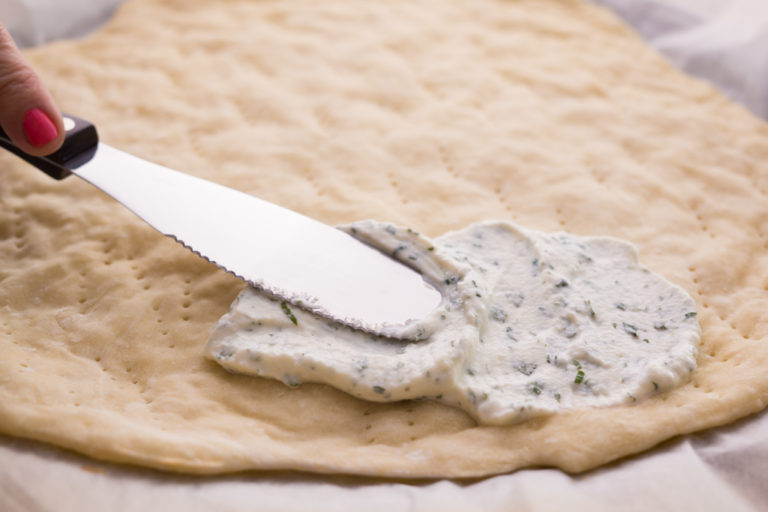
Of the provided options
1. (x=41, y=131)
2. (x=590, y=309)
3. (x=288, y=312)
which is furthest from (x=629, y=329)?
(x=41, y=131)

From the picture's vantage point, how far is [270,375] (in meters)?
1.13

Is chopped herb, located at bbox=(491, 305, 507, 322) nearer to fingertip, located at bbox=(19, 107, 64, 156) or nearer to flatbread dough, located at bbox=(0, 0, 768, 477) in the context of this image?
flatbread dough, located at bbox=(0, 0, 768, 477)

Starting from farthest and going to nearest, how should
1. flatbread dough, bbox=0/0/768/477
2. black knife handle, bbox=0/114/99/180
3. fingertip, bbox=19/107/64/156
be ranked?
1. black knife handle, bbox=0/114/99/180
2. fingertip, bbox=19/107/64/156
3. flatbread dough, bbox=0/0/768/477

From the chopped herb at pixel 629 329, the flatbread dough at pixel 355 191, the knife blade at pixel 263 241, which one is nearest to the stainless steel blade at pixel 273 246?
the knife blade at pixel 263 241

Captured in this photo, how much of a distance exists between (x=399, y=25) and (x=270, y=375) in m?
1.37

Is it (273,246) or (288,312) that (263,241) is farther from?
(288,312)

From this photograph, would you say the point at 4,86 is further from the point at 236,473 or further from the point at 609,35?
the point at 609,35

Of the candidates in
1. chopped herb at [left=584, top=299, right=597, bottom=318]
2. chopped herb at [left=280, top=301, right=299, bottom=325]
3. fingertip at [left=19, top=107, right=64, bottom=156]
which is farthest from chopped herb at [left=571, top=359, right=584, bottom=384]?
Answer: fingertip at [left=19, top=107, right=64, bottom=156]

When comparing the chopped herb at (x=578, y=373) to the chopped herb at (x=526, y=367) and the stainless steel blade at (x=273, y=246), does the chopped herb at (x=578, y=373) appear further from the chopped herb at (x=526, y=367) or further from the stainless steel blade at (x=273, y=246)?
the stainless steel blade at (x=273, y=246)

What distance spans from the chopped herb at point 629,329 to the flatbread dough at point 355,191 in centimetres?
12

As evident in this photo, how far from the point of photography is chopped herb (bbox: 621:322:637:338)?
118 cm

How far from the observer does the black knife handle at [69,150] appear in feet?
4.26

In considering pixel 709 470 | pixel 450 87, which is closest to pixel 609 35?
pixel 450 87

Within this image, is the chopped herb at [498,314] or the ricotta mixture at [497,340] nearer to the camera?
the ricotta mixture at [497,340]
